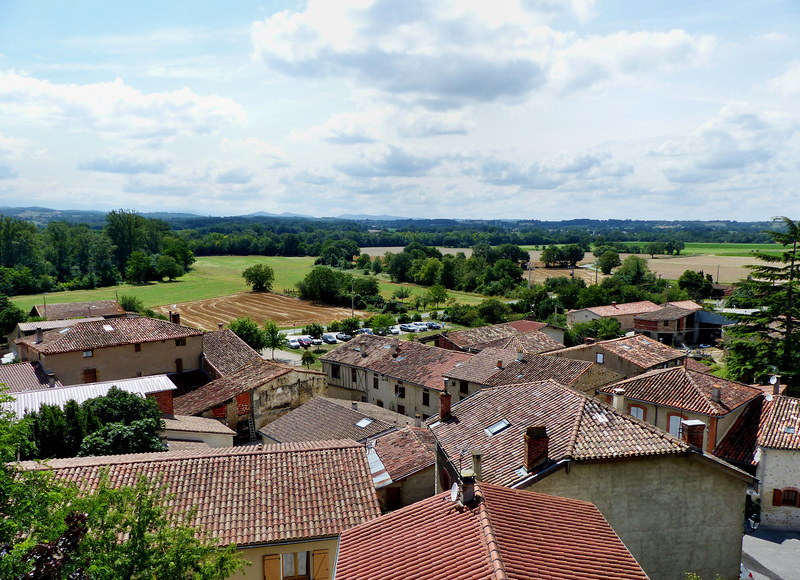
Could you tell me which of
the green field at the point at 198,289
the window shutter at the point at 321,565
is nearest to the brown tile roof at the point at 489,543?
the window shutter at the point at 321,565

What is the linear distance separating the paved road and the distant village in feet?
4.44

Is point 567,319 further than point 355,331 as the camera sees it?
Yes

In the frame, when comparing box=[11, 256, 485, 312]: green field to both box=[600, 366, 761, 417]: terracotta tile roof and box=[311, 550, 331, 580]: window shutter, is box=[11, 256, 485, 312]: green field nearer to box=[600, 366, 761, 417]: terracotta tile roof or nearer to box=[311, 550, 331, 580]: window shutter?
box=[600, 366, 761, 417]: terracotta tile roof

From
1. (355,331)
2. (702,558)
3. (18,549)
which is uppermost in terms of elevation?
(18,549)

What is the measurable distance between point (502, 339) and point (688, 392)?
1115 inches

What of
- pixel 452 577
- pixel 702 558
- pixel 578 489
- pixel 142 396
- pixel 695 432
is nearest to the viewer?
pixel 452 577

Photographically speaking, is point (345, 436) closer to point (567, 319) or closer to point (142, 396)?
point (142, 396)

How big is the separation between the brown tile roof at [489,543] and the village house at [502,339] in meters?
36.0

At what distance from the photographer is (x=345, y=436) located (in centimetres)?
2742

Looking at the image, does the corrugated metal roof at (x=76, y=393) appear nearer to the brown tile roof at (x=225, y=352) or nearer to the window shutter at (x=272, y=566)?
the brown tile roof at (x=225, y=352)

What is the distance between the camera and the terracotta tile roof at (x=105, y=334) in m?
39.5

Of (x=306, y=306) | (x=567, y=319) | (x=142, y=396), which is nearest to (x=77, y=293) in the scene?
(x=306, y=306)

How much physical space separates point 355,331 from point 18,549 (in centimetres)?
7637

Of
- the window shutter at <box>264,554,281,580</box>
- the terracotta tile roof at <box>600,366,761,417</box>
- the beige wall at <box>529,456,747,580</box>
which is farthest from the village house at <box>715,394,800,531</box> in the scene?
the window shutter at <box>264,554,281,580</box>
